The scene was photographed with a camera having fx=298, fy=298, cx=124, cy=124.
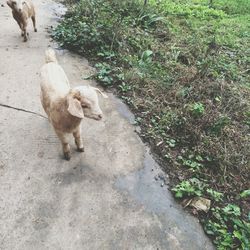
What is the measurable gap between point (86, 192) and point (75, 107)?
1.18 metres

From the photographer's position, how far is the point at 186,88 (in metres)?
5.63

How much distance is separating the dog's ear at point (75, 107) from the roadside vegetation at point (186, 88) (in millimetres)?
1662

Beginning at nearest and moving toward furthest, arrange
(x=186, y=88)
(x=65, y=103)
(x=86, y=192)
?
(x=65, y=103) → (x=86, y=192) → (x=186, y=88)

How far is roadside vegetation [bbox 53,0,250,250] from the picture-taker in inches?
157

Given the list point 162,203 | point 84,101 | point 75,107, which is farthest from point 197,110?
point 75,107

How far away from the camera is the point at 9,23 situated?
7980 millimetres

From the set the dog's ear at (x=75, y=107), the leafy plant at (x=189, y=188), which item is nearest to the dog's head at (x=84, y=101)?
the dog's ear at (x=75, y=107)

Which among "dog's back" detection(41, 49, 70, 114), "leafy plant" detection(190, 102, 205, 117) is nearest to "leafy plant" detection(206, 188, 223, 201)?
"leafy plant" detection(190, 102, 205, 117)

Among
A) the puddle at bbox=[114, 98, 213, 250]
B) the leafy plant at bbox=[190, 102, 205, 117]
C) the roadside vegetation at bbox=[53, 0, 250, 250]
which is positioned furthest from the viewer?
the leafy plant at bbox=[190, 102, 205, 117]

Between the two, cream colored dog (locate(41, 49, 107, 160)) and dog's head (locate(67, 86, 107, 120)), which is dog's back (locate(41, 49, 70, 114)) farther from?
dog's head (locate(67, 86, 107, 120))

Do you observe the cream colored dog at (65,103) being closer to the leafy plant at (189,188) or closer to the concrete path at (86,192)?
the concrete path at (86,192)

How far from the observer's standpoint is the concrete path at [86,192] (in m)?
3.36

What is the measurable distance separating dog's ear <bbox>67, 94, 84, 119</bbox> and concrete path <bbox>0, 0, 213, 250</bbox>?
3.56ft

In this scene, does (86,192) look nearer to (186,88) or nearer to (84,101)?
(84,101)
